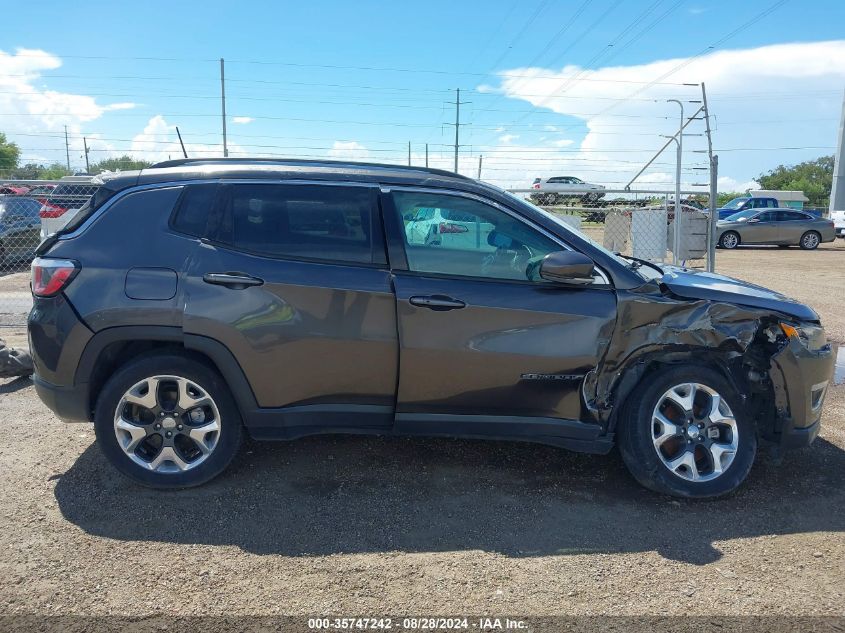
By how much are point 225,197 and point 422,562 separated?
7.68 ft

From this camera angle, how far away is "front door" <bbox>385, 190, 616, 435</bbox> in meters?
3.96

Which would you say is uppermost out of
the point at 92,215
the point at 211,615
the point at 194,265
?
the point at 92,215

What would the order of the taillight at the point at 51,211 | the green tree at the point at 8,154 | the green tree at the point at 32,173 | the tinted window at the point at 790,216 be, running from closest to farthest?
1. the taillight at the point at 51,211
2. the tinted window at the point at 790,216
3. the green tree at the point at 32,173
4. the green tree at the point at 8,154

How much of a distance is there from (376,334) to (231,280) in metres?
0.87

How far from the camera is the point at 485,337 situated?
3.98 meters

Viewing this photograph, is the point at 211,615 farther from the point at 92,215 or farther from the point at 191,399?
the point at 92,215

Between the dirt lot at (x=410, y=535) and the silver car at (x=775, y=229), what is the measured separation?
2167 centimetres

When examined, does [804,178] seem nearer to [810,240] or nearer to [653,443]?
[810,240]

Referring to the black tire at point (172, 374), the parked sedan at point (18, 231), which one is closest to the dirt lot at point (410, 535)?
the black tire at point (172, 374)

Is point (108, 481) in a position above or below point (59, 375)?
below

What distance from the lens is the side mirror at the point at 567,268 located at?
3.91 m

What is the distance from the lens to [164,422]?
405 centimetres

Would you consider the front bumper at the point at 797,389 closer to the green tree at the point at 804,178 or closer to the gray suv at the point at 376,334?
the gray suv at the point at 376,334

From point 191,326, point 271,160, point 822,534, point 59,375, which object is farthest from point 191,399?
point 822,534
